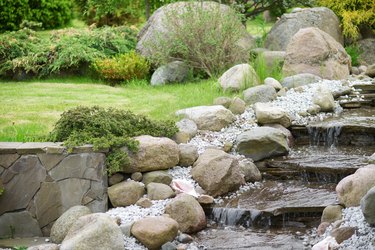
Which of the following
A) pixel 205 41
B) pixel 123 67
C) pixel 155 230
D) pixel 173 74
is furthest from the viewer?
pixel 123 67

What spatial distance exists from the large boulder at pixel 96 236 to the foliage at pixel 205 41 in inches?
222

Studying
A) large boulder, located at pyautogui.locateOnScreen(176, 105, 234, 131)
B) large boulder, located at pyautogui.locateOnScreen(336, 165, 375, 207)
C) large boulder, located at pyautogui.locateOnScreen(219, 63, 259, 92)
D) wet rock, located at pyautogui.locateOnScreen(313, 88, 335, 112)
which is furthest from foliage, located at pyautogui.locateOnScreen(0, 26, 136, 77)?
large boulder, located at pyautogui.locateOnScreen(336, 165, 375, 207)

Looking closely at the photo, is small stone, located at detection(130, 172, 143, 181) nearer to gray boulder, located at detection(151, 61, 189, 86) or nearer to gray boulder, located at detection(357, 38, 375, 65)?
gray boulder, located at detection(151, 61, 189, 86)

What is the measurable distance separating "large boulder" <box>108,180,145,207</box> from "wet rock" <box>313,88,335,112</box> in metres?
3.63

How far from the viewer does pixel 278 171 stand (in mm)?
7656

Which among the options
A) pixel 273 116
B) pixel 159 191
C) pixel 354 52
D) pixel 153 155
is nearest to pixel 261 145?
pixel 273 116

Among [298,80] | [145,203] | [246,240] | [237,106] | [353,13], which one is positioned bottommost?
[246,240]

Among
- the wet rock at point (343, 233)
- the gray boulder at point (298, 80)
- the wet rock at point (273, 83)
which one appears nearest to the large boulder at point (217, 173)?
the wet rock at point (343, 233)

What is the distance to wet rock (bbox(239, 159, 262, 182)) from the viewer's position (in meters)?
7.58

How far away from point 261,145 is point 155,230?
2.36 meters

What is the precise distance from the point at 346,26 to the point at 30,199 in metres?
8.11

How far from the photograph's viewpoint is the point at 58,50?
515 inches

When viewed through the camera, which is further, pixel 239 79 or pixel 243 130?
pixel 239 79

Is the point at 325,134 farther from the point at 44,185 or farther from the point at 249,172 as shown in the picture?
the point at 44,185
